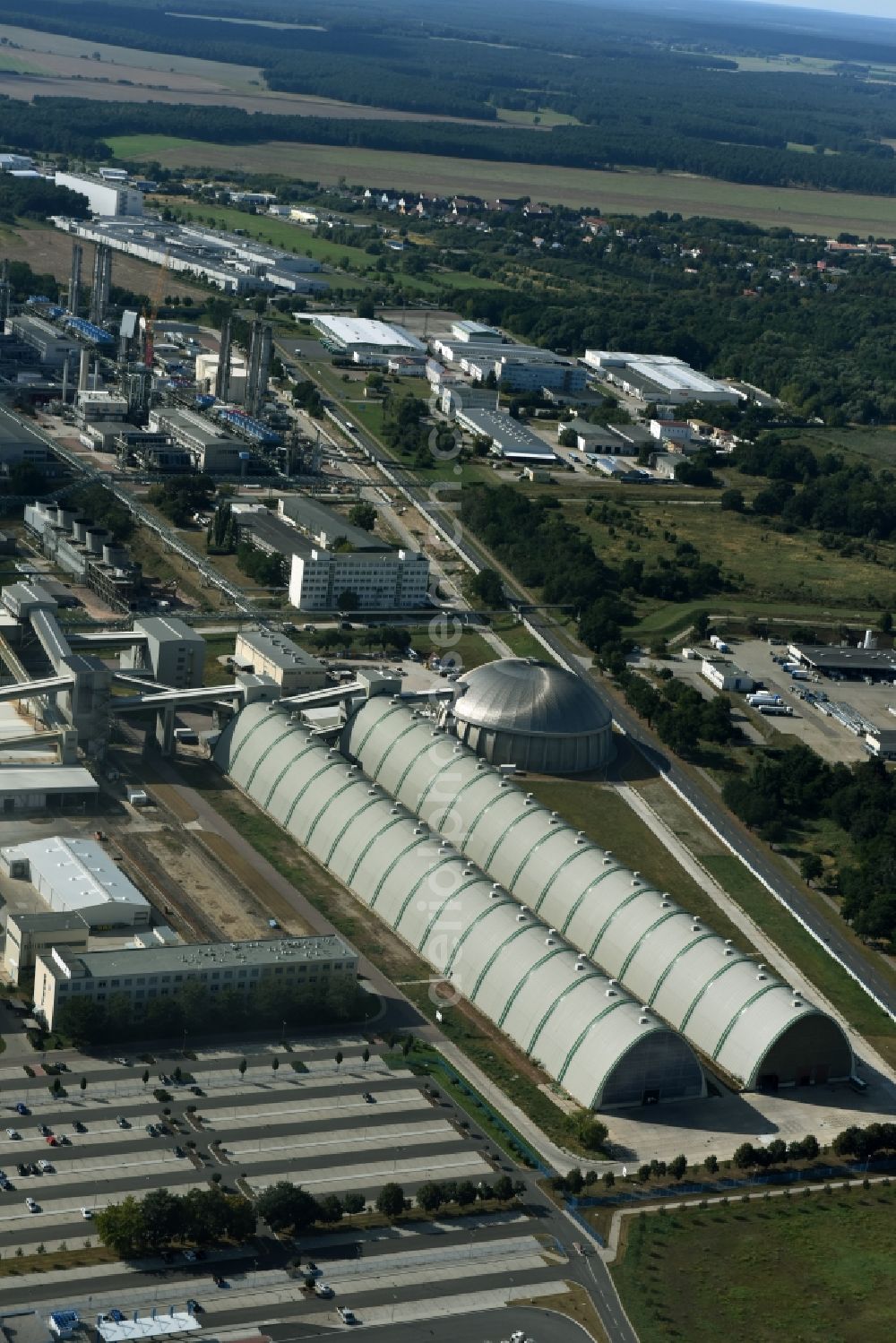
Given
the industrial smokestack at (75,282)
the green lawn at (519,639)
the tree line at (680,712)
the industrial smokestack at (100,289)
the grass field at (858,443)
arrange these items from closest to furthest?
the tree line at (680,712) → the green lawn at (519,639) → the grass field at (858,443) → the industrial smokestack at (100,289) → the industrial smokestack at (75,282)

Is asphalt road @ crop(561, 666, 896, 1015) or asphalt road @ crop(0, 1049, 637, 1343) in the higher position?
asphalt road @ crop(0, 1049, 637, 1343)

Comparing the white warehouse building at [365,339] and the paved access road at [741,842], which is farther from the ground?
the white warehouse building at [365,339]

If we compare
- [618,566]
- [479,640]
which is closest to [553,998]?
[479,640]

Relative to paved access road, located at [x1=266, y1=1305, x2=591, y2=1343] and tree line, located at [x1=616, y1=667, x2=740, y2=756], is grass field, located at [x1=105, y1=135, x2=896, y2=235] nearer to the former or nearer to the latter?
tree line, located at [x1=616, y1=667, x2=740, y2=756]

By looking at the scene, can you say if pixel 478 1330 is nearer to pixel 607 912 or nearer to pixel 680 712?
pixel 607 912

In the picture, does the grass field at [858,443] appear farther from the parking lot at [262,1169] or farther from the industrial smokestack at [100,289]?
the parking lot at [262,1169]

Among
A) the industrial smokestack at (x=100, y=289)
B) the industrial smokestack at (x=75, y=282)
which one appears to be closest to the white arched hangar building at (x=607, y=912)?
the industrial smokestack at (x=100, y=289)

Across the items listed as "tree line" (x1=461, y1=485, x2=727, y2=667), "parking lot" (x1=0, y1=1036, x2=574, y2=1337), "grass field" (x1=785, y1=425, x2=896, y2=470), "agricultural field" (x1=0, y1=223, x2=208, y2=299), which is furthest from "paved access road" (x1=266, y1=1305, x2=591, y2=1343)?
"agricultural field" (x1=0, y1=223, x2=208, y2=299)
